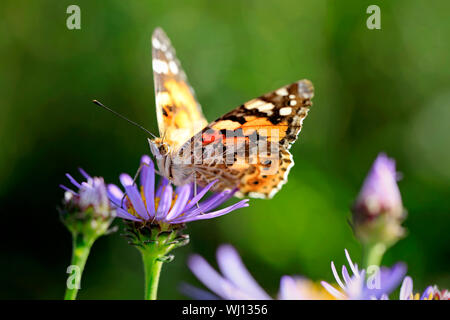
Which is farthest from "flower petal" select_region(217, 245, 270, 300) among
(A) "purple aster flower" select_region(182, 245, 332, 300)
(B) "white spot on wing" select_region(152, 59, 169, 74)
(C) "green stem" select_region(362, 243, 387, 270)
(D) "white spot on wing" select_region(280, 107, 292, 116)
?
(B) "white spot on wing" select_region(152, 59, 169, 74)

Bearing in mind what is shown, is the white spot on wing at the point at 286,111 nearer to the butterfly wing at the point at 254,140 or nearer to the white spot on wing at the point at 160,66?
the butterfly wing at the point at 254,140

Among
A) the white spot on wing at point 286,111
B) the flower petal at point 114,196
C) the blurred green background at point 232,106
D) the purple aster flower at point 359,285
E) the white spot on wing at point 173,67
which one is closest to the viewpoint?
the purple aster flower at point 359,285

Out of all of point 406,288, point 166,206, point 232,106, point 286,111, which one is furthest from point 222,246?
point 232,106

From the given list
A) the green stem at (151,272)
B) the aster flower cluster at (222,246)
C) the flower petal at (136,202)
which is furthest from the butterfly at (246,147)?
the green stem at (151,272)

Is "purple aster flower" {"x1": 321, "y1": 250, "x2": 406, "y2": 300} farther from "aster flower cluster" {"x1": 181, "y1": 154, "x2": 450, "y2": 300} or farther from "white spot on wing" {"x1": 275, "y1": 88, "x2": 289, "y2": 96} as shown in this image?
"white spot on wing" {"x1": 275, "y1": 88, "x2": 289, "y2": 96}

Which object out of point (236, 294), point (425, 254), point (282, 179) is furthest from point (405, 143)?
point (236, 294)

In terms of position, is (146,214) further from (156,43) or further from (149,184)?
(156,43)

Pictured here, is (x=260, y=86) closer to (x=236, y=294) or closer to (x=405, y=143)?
(x=405, y=143)
